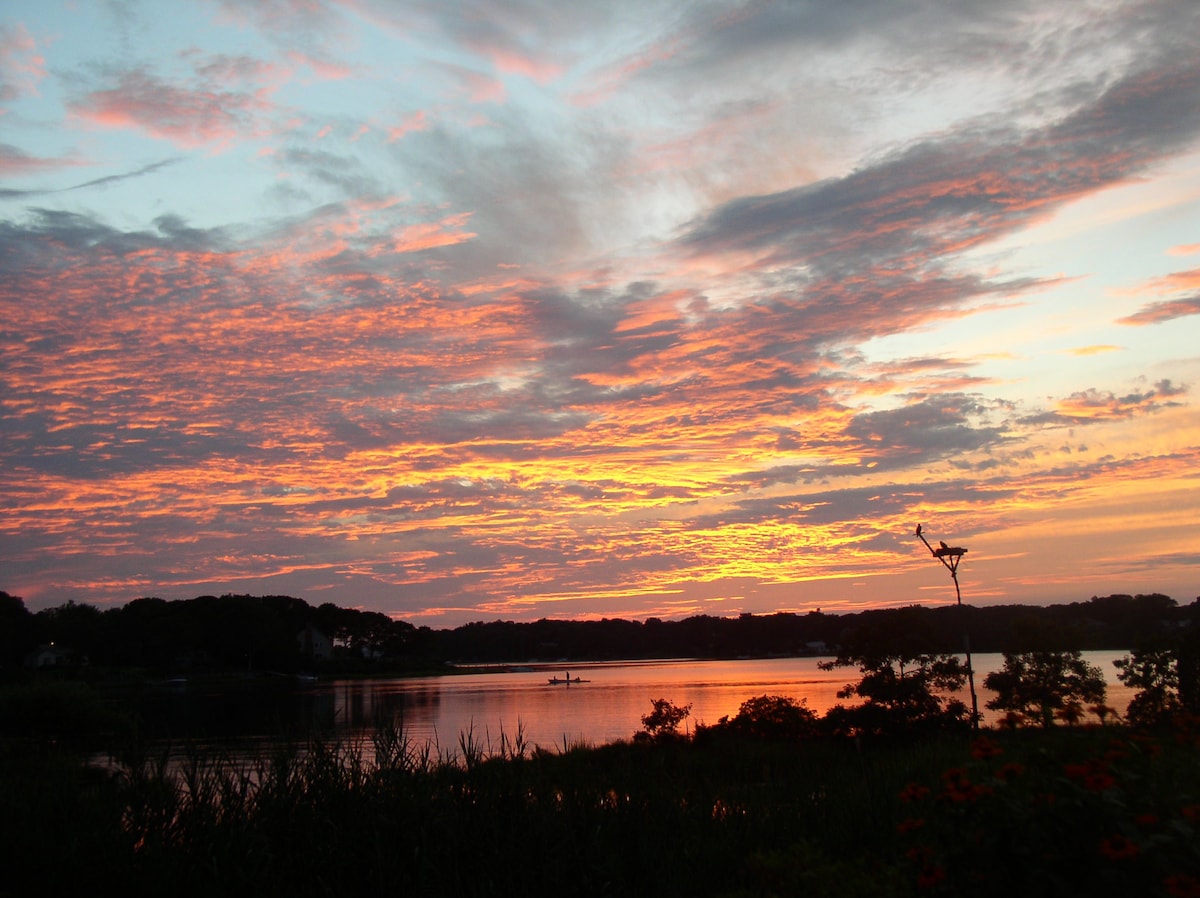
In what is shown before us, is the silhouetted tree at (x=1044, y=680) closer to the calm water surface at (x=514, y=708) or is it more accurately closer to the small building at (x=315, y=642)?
the calm water surface at (x=514, y=708)

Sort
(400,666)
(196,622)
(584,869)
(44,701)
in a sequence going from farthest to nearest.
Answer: (400,666) < (196,622) < (44,701) < (584,869)

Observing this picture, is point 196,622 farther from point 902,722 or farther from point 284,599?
point 902,722

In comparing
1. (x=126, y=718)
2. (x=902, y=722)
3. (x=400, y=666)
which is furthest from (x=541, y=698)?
(x=400, y=666)

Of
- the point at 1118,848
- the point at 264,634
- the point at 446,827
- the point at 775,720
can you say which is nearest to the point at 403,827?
the point at 446,827

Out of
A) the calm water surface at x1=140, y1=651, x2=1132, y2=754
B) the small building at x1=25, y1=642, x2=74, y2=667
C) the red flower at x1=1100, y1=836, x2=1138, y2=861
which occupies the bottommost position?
the calm water surface at x1=140, y1=651, x2=1132, y2=754

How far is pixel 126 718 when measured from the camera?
3038 cm

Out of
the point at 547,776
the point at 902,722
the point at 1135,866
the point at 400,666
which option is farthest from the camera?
the point at 400,666

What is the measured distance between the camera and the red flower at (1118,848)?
5.48 m

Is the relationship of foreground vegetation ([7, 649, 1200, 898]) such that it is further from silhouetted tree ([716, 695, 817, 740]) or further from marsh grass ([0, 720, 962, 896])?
silhouetted tree ([716, 695, 817, 740])

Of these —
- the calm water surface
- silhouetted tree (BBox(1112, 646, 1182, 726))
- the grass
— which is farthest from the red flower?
the calm water surface

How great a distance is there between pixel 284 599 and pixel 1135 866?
16027 cm

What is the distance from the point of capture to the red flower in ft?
18.0

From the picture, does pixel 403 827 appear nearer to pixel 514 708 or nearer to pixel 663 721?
pixel 663 721

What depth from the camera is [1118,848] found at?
5598mm
